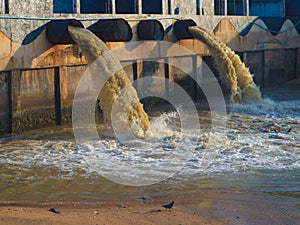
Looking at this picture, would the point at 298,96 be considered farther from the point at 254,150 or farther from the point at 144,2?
the point at 254,150

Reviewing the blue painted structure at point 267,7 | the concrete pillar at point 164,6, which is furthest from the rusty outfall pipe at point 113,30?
the blue painted structure at point 267,7

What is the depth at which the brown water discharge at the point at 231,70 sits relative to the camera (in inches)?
543

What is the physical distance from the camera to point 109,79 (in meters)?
10.9

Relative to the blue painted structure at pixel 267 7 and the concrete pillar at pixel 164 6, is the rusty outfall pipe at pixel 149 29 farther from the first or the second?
the blue painted structure at pixel 267 7

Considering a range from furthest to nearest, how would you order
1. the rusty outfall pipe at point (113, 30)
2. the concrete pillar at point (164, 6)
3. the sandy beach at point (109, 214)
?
1. the concrete pillar at point (164, 6)
2. the rusty outfall pipe at point (113, 30)
3. the sandy beach at point (109, 214)

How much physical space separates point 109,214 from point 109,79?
16.8 feet

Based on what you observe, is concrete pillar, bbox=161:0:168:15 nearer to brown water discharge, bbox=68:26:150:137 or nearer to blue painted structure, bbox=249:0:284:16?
brown water discharge, bbox=68:26:150:137

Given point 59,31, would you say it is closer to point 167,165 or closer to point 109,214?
point 167,165

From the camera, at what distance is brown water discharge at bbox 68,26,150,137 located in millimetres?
10758

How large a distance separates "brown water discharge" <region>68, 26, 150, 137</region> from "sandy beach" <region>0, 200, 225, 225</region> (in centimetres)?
431

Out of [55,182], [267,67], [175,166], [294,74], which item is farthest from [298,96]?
[55,182]

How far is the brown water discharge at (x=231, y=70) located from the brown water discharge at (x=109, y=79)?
3.34m

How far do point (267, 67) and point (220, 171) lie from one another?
1088 cm

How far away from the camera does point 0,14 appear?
10406 millimetres
